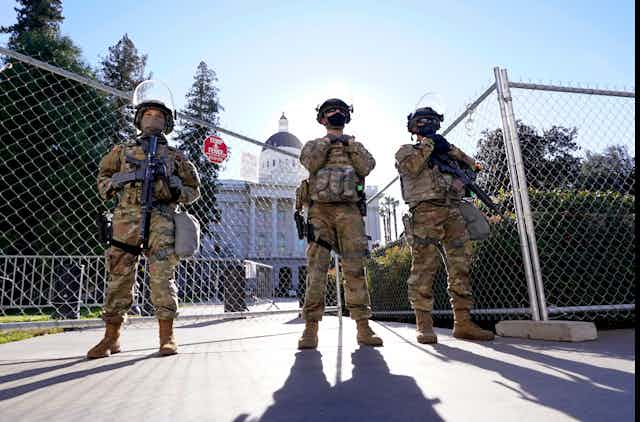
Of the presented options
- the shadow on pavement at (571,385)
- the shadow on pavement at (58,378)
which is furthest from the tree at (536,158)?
the shadow on pavement at (58,378)

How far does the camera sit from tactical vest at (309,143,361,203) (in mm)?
2963

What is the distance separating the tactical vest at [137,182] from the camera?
284cm

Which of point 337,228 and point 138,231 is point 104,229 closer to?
point 138,231

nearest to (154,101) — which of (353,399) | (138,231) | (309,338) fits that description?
(138,231)

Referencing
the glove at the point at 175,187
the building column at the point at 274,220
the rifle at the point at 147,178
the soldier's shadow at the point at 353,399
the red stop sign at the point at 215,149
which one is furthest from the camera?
the building column at the point at 274,220

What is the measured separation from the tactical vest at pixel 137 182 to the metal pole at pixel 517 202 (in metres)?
2.55

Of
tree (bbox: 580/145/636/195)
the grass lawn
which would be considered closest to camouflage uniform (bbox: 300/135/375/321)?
tree (bbox: 580/145/636/195)

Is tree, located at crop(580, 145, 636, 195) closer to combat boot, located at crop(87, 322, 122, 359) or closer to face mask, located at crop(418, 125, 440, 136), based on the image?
face mask, located at crop(418, 125, 440, 136)

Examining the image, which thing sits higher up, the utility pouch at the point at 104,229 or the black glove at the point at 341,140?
the black glove at the point at 341,140

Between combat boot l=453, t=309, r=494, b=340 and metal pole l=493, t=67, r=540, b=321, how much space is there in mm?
394

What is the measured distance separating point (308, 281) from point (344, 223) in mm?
500

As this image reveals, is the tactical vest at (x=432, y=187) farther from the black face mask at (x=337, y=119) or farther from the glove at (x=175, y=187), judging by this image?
the glove at (x=175, y=187)

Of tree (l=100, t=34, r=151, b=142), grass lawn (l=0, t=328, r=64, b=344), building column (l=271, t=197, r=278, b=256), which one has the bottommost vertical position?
grass lawn (l=0, t=328, r=64, b=344)

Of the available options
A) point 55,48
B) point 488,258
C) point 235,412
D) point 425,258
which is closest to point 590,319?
point 488,258
